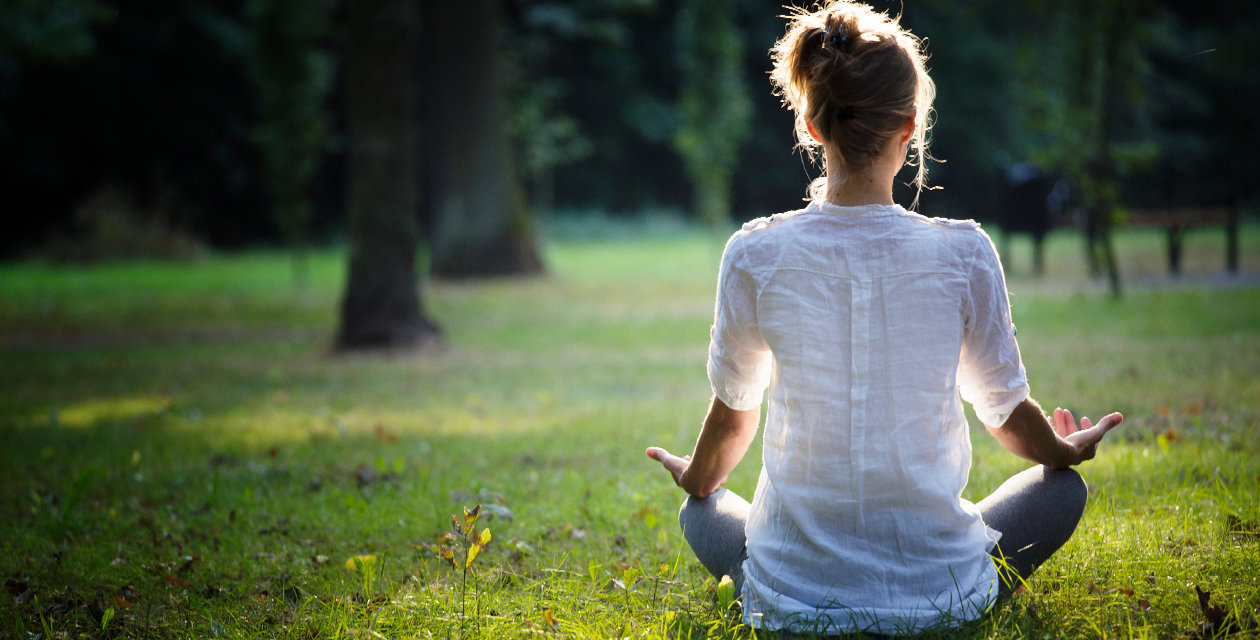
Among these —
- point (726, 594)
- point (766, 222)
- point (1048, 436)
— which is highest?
point (766, 222)

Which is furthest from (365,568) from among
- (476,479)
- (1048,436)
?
(1048,436)

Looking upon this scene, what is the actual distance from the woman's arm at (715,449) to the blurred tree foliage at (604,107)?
10.1 metres

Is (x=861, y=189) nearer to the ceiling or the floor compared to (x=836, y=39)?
nearer to the floor

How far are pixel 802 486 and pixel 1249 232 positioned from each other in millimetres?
25243

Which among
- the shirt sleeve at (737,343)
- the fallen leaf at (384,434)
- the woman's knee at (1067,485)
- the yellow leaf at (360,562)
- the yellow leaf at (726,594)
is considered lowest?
the fallen leaf at (384,434)

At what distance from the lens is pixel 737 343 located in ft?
7.70

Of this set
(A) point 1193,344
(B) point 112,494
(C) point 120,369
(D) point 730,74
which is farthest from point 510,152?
(B) point 112,494

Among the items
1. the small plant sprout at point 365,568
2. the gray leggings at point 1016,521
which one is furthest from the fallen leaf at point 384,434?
the gray leggings at point 1016,521

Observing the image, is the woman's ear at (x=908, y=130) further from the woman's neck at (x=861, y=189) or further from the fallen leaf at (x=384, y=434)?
the fallen leaf at (x=384, y=434)

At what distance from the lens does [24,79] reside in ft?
88.9

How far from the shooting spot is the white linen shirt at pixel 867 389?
2221mm

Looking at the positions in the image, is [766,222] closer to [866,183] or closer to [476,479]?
[866,183]

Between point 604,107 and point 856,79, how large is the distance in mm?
37387

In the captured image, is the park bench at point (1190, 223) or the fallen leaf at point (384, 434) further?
the park bench at point (1190, 223)
